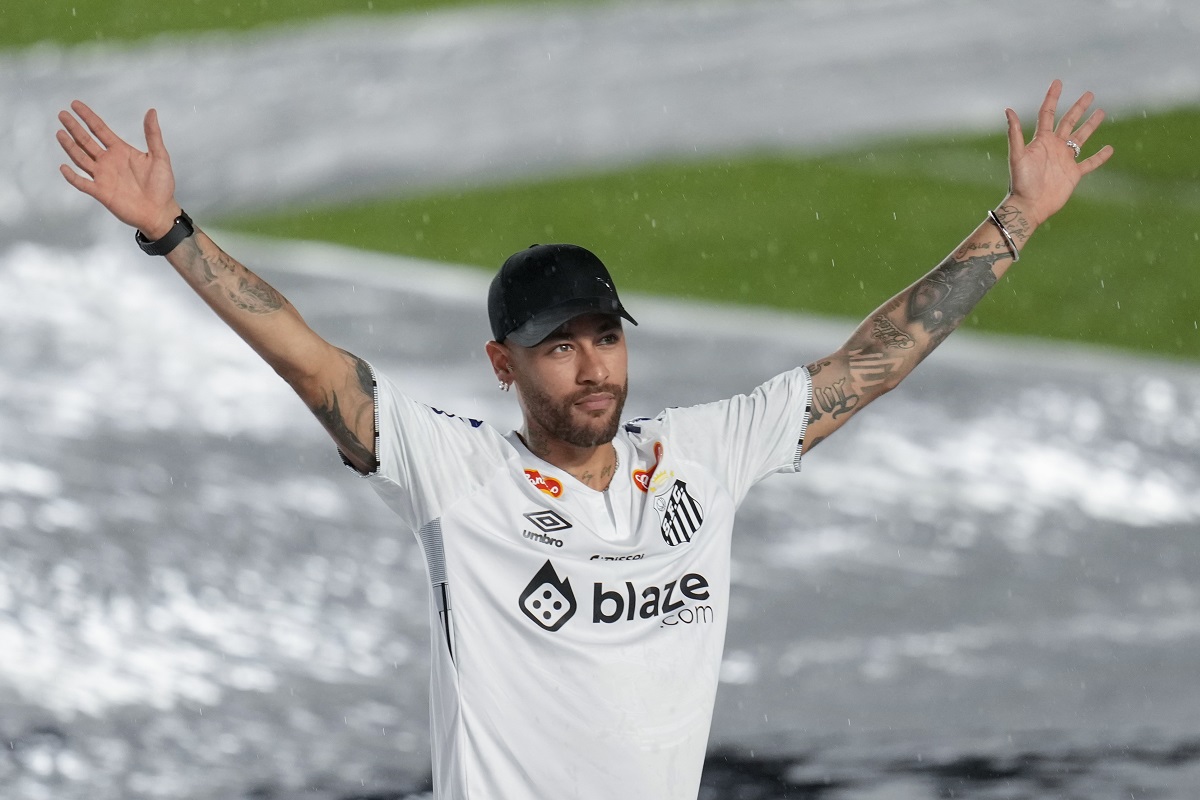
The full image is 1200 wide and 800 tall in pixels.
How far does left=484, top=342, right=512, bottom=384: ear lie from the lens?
256 cm

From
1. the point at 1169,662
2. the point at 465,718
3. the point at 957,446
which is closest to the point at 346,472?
the point at 957,446

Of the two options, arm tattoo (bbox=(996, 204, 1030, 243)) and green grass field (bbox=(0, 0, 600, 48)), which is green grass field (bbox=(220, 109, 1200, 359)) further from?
arm tattoo (bbox=(996, 204, 1030, 243))

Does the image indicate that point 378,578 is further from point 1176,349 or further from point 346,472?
point 1176,349

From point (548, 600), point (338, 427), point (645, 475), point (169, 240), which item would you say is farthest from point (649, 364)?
point (169, 240)

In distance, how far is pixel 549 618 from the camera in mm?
2389

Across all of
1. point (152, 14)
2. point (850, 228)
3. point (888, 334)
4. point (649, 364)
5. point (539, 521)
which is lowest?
point (539, 521)

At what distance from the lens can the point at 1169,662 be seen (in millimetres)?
4809

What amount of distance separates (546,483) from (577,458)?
75mm

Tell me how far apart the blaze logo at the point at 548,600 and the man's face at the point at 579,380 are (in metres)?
0.22

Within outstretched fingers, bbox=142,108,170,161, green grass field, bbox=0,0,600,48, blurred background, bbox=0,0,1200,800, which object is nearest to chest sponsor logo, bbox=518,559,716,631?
outstretched fingers, bbox=142,108,170,161

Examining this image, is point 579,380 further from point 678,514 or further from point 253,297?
point 253,297

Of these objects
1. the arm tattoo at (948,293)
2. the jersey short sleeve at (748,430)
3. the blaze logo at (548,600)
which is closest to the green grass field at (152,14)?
the arm tattoo at (948,293)

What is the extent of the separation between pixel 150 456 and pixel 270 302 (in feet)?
12.3

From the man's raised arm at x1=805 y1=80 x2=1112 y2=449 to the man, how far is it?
321 millimetres
